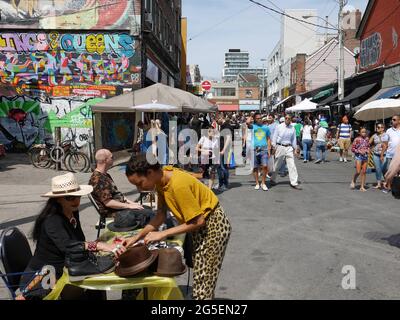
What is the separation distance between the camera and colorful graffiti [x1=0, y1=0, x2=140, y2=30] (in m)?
19.5

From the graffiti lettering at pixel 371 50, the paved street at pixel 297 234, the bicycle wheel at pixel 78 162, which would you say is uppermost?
the graffiti lettering at pixel 371 50

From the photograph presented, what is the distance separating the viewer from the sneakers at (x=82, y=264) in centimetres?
317

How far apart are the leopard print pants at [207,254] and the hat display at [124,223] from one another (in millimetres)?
1266

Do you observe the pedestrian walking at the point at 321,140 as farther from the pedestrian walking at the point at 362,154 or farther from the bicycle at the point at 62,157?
the bicycle at the point at 62,157

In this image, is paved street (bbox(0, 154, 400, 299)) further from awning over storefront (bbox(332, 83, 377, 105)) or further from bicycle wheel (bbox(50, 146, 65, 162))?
awning over storefront (bbox(332, 83, 377, 105))

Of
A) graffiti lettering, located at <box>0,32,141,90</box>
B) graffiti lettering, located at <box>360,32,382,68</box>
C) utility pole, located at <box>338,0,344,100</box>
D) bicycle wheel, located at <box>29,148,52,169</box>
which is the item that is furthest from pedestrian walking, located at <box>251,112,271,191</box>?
graffiti lettering, located at <box>360,32,382,68</box>

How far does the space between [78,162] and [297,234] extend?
9322 mm

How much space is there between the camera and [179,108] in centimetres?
1307

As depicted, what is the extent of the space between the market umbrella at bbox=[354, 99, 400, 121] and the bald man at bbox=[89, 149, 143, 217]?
8.66m

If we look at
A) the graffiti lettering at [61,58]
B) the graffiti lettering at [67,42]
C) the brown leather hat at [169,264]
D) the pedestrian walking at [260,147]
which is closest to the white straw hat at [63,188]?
the brown leather hat at [169,264]

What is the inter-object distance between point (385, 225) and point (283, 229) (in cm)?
178

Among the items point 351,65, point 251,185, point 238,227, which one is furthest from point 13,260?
point 351,65

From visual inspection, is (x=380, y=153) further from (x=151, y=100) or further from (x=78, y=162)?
(x=78, y=162)

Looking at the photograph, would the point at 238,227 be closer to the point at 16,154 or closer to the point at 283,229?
the point at 283,229
